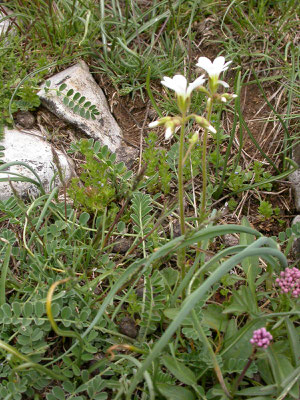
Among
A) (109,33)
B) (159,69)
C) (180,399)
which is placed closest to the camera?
(180,399)

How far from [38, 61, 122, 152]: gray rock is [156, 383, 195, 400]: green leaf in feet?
5.06

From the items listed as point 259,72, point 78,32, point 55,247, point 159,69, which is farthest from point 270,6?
point 55,247

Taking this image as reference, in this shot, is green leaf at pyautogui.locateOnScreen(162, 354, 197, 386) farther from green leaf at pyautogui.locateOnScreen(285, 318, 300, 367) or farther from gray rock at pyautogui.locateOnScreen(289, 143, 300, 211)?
gray rock at pyautogui.locateOnScreen(289, 143, 300, 211)

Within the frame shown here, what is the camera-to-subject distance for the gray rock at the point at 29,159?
2.48m

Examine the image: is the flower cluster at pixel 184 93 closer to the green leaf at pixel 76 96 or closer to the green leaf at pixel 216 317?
the green leaf at pixel 216 317

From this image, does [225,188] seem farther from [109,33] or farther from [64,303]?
[109,33]

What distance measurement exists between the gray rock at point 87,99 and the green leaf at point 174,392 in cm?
154

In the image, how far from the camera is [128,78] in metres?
3.08

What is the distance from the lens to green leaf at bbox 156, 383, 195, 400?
1646 millimetres

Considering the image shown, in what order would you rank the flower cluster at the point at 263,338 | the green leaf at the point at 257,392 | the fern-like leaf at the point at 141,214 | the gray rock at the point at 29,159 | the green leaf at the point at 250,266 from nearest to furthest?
the flower cluster at the point at 263,338 → the green leaf at the point at 257,392 → the green leaf at the point at 250,266 → the fern-like leaf at the point at 141,214 → the gray rock at the point at 29,159

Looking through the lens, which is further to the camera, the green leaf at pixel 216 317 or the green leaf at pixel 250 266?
the green leaf at pixel 250 266

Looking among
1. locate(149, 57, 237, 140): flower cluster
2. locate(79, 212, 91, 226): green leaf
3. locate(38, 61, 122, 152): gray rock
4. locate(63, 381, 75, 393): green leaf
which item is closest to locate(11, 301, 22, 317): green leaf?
locate(63, 381, 75, 393): green leaf

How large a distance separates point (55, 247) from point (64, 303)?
0.25m

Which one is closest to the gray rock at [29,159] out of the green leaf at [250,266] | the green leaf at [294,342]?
the green leaf at [250,266]
